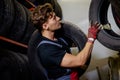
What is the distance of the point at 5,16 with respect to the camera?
2352 millimetres

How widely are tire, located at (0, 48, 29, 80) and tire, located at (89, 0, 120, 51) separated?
2.43 feet

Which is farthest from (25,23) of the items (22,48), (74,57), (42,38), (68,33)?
(74,57)

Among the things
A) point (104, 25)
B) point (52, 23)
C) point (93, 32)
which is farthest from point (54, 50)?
point (104, 25)

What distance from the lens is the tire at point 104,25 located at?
1980 mm

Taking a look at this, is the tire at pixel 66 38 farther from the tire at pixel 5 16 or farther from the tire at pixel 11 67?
the tire at pixel 5 16

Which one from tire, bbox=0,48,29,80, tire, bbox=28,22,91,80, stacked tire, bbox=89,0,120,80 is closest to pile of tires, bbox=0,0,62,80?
tire, bbox=0,48,29,80

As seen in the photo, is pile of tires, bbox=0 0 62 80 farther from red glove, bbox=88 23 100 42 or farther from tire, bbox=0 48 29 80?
red glove, bbox=88 23 100 42

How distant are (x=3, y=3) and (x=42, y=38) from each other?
0.74 meters

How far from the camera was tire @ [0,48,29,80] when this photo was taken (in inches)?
84.5

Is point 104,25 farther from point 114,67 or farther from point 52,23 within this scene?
point 114,67

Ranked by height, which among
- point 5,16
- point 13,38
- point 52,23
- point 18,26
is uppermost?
point 52,23

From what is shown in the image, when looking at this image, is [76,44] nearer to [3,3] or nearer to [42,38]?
[42,38]

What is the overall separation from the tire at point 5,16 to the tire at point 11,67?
20cm

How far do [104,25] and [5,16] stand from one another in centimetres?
92
